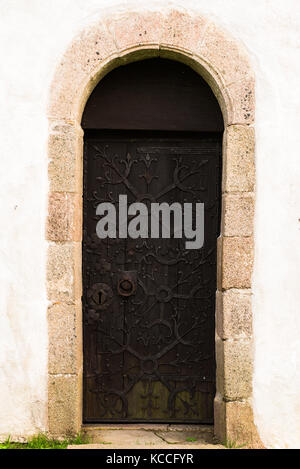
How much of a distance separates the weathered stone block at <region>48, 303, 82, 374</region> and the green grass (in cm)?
46

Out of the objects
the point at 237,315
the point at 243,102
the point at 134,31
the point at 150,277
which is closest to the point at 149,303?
the point at 150,277

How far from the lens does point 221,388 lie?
3.88 meters

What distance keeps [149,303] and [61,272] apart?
746 mm

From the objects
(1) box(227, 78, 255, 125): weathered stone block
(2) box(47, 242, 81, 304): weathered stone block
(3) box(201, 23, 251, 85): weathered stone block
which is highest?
(3) box(201, 23, 251, 85): weathered stone block

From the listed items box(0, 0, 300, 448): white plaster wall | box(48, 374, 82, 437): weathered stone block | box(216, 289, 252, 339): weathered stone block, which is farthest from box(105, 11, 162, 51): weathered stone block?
box(48, 374, 82, 437): weathered stone block

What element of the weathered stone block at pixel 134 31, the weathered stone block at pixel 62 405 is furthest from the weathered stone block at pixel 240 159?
the weathered stone block at pixel 62 405

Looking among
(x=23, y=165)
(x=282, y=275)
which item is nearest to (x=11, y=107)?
(x=23, y=165)

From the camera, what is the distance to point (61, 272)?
387 centimetres

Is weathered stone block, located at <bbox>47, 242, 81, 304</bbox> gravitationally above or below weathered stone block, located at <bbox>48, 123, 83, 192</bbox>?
below

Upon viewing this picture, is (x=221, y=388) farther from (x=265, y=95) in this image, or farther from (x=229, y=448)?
(x=265, y=95)

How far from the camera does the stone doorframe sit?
3.83 metres

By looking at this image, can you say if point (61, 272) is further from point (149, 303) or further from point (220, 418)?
point (220, 418)

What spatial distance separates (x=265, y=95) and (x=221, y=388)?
2058 mm

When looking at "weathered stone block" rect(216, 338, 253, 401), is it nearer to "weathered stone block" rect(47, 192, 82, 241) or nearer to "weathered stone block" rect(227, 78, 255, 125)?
"weathered stone block" rect(47, 192, 82, 241)
